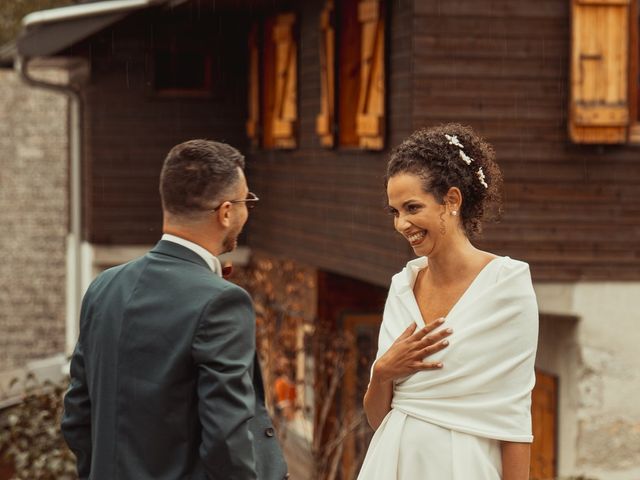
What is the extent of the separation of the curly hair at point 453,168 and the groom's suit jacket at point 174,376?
554mm

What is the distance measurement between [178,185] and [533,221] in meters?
7.15

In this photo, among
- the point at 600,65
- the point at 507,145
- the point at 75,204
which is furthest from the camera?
the point at 75,204

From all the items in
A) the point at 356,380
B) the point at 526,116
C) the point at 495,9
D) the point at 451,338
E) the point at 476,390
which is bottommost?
the point at 356,380

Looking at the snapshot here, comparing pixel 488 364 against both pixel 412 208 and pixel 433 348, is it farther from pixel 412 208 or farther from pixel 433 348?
pixel 412 208

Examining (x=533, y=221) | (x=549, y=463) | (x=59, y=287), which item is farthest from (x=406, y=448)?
(x=59, y=287)

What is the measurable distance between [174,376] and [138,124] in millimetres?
13725

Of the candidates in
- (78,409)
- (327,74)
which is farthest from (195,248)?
(327,74)

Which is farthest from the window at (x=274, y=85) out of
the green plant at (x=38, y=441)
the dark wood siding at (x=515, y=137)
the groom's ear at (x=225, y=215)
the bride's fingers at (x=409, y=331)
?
the bride's fingers at (x=409, y=331)

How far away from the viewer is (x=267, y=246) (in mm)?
16203

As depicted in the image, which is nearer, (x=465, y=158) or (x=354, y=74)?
(x=465, y=158)

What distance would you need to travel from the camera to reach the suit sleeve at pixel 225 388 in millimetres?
3627

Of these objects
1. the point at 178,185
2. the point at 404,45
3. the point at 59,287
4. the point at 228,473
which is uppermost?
the point at 404,45

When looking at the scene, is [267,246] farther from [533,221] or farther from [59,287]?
[59,287]

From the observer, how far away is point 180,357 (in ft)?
12.2
